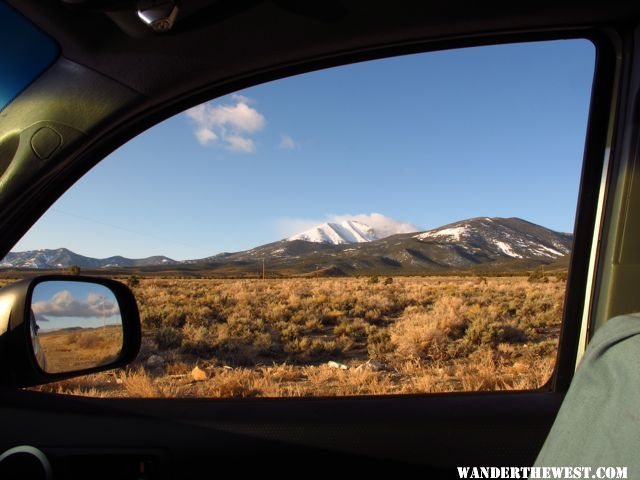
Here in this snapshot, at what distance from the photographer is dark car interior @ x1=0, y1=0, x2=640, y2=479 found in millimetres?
1741

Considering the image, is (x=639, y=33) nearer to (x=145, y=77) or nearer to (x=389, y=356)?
(x=145, y=77)

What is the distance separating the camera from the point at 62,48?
5.71 feet

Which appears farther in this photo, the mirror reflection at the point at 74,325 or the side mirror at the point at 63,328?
the mirror reflection at the point at 74,325

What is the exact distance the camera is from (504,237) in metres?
5.34

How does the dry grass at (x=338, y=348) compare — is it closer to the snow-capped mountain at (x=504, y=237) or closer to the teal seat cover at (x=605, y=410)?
the snow-capped mountain at (x=504, y=237)

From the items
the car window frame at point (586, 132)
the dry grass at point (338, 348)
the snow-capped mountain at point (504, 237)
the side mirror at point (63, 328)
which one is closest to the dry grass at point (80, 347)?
the side mirror at point (63, 328)

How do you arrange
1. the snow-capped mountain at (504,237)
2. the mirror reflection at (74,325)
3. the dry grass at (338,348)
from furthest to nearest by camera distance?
the dry grass at (338,348) < the snow-capped mountain at (504,237) < the mirror reflection at (74,325)

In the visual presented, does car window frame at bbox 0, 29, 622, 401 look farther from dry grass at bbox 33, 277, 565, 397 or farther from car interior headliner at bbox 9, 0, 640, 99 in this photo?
dry grass at bbox 33, 277, 565, 397

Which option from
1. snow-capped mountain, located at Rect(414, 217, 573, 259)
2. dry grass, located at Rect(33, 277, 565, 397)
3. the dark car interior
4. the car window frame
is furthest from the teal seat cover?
snow-capped mountain, located at Rect(414, 217, 573, 259)

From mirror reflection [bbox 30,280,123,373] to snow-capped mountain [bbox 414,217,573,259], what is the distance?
259 centimetres

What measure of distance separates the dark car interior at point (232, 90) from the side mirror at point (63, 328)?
59 millimetres

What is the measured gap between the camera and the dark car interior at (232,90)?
174 centimetres

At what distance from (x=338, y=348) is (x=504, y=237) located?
3.23 m

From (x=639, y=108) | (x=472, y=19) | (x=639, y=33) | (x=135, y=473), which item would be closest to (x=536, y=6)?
(x=472, y=19)
